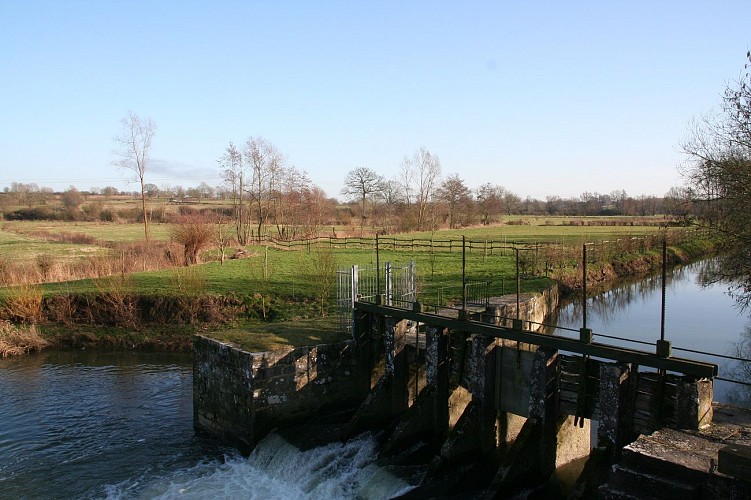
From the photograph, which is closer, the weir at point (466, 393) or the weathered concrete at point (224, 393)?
the weir at point (466, 393)

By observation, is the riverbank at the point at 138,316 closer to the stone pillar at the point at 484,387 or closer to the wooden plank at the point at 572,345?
the wooden plank at the point at 572,345

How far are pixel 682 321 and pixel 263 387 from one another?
63.8 feet

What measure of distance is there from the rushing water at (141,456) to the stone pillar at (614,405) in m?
3.61

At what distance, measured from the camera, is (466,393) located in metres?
12.5

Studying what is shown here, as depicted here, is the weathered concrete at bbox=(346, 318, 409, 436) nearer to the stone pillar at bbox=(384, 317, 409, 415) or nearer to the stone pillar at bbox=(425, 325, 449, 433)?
the stone pillar at bbox=(384, 317, 409, 415)

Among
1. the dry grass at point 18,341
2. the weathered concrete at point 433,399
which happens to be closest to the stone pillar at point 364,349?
the weathered concrete at point 433,399

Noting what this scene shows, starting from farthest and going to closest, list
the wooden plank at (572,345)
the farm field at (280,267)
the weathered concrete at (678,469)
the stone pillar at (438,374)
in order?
the farm field at (280,267), the stone pillar at (438,374), the wooden plank at (572,345), the weathered concrete at (678,469)

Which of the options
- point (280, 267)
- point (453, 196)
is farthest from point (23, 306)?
point (453, 196)

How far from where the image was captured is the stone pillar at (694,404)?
8055 mm

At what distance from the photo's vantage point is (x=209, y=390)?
43.5 ft

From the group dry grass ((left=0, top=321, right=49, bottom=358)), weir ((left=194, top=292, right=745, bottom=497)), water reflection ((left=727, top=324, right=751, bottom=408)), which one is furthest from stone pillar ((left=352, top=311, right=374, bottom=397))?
dry grass ((left=0, top=321, right=49, bottom=358))

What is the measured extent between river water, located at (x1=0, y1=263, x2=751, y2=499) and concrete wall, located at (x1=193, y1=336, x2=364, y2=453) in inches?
18.3

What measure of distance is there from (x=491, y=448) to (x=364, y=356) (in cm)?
394

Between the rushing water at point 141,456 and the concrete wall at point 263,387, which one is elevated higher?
the concrete wall at point 263,387
